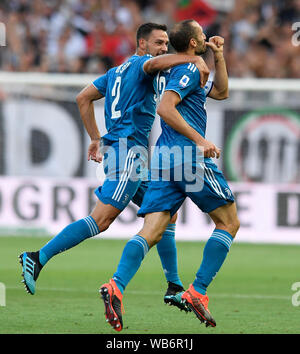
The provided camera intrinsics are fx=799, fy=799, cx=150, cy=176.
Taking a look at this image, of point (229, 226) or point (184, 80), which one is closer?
point (184, 80)

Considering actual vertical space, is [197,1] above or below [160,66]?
above

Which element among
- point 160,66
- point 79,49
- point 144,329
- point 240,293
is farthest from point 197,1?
point 144,329

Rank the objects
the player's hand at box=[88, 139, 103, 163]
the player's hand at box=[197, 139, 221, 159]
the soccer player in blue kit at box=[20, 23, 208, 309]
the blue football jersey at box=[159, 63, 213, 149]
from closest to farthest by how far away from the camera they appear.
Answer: the player's hand at box=[197, 139, 221, 159]
the blue football jersey at box=[159, 63, 213, 149]
the soccer player in blue kit at box=[20, 23, 208, 309]
the player's hand at box=[88, 139, 103, 163]

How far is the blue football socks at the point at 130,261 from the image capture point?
528 centimetres

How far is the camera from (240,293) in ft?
23.8

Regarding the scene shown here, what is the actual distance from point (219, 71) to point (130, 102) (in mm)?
776

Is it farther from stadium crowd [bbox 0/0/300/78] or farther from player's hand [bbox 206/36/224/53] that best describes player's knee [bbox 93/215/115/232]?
stadium crowd [bbox 0/0/300/78]

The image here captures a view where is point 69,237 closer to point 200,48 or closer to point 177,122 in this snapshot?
point 177,122

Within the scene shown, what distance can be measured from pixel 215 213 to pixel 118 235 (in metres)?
6.08

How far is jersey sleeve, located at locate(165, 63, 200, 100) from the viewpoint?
536 centimetres

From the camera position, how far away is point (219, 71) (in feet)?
18.9

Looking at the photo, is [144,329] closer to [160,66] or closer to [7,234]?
[160,66]

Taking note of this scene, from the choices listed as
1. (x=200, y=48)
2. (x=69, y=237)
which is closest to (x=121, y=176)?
(x=69, y=237)

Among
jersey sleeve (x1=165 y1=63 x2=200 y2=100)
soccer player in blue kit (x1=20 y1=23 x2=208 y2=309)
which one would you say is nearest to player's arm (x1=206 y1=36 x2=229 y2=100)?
jersey sleeve (x1=165 y1=63 x2=200 y2=100)
